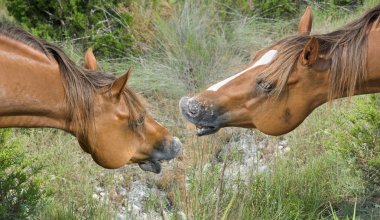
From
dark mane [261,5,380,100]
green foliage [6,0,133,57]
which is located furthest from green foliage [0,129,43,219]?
green foliage [6,0,133,57]

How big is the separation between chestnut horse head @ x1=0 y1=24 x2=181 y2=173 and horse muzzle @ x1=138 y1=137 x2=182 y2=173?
0.19 m

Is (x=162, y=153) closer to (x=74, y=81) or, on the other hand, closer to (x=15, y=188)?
(x=74, y=81)

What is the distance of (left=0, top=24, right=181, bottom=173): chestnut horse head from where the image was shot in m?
3.71

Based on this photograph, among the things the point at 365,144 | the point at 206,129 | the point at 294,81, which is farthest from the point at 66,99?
the point at 365,144

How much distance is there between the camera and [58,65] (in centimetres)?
382

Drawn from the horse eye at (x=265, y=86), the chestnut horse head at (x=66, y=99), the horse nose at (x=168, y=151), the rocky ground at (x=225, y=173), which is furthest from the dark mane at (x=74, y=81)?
the rocky ground at (x=225, y=173)

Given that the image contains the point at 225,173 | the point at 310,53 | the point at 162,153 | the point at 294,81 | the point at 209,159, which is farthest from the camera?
the point at 209,159

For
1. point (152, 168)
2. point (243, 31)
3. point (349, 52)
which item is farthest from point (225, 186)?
point (243, 31)

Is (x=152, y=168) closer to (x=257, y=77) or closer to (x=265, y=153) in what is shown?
(x=257, y=77)

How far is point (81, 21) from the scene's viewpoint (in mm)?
7660

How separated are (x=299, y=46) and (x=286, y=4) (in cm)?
541

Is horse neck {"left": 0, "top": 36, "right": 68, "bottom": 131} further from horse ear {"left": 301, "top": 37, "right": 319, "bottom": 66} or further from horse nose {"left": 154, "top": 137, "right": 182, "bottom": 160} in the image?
horse ear {"left": 301, "top": 37, "right": 319, "bottom": 66}

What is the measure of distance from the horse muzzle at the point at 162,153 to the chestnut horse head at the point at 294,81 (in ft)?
0.69

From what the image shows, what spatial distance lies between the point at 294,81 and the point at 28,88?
146 centimetres
